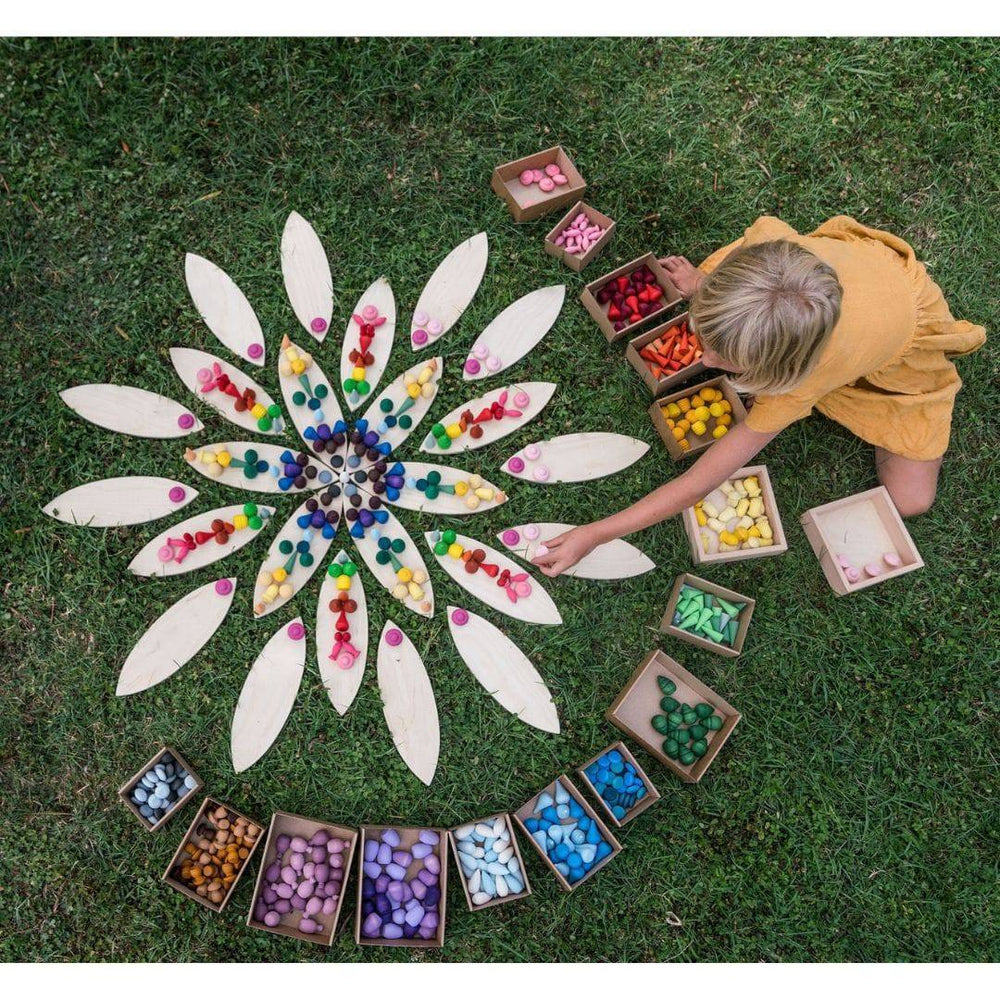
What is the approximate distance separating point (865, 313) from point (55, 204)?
2784 mm

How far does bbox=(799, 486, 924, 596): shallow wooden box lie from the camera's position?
8.87ft

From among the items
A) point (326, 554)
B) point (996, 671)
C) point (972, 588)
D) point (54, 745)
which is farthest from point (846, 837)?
point (54, 745)

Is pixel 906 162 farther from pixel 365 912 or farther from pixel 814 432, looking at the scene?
pixel 365 912

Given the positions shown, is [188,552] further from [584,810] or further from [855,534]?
[855,534]

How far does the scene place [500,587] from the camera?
9.01 feet

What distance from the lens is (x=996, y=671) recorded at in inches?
110

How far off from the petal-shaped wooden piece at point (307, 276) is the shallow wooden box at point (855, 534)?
1.90m

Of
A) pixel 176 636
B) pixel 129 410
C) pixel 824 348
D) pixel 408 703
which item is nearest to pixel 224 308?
pixel 129 410

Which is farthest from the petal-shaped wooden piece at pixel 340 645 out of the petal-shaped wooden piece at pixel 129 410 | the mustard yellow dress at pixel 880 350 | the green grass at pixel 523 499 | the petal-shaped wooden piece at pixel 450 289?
the mustard yellow dress at pixel 880 350

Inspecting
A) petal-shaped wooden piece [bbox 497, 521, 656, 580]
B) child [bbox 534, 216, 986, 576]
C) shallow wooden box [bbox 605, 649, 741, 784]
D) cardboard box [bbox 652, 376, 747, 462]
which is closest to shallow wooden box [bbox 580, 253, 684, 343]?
child [bbox 534, 216, 986, 576]

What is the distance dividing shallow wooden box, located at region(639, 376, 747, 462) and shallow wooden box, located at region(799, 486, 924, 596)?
0.44 meters

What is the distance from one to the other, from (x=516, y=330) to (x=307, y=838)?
1.92 m

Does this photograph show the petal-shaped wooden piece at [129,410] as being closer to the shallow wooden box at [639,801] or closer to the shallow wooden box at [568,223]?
the shallow wooden box at [568,223]

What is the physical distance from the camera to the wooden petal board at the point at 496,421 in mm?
2785
